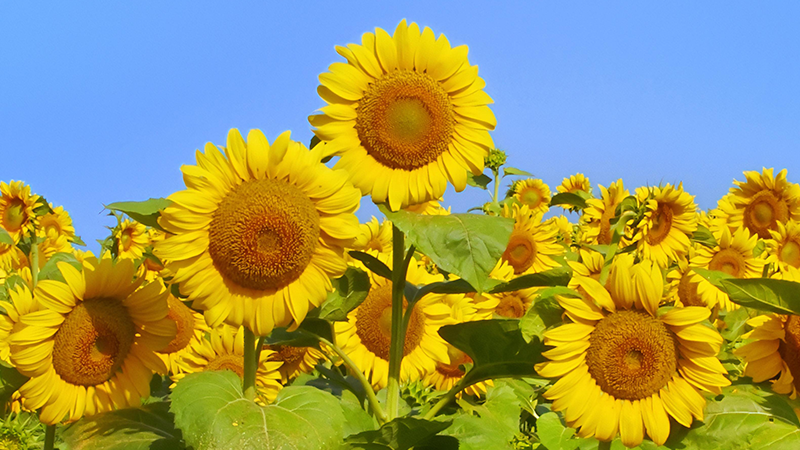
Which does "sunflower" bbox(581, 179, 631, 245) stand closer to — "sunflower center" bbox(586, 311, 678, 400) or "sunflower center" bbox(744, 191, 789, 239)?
"sunflower center" bbox(744, 191, 789, 239)

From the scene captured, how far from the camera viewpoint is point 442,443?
7.38ft

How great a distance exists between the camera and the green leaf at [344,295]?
2.29 m

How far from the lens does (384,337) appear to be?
321 cm

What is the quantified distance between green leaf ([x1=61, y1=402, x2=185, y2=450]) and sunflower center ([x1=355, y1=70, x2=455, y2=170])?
37.9 inches

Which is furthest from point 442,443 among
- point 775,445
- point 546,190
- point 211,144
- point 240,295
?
point 546,190

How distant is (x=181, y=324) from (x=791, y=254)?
4.30m

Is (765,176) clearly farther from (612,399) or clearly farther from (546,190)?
(612,399)

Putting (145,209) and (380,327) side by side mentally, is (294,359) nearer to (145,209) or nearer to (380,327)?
(380,327)

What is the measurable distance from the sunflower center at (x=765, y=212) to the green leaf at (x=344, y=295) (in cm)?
502

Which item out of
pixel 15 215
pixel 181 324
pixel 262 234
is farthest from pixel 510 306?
pixel 15 215

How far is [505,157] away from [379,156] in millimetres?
5237

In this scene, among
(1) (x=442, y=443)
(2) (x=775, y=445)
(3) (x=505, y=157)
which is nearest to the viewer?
(2) (x=775, y=445)

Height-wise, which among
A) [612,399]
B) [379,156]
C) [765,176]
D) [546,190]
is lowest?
[612,399]

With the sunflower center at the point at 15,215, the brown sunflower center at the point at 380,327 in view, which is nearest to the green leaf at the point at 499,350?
the brown sunflower center at the point at 380,327
